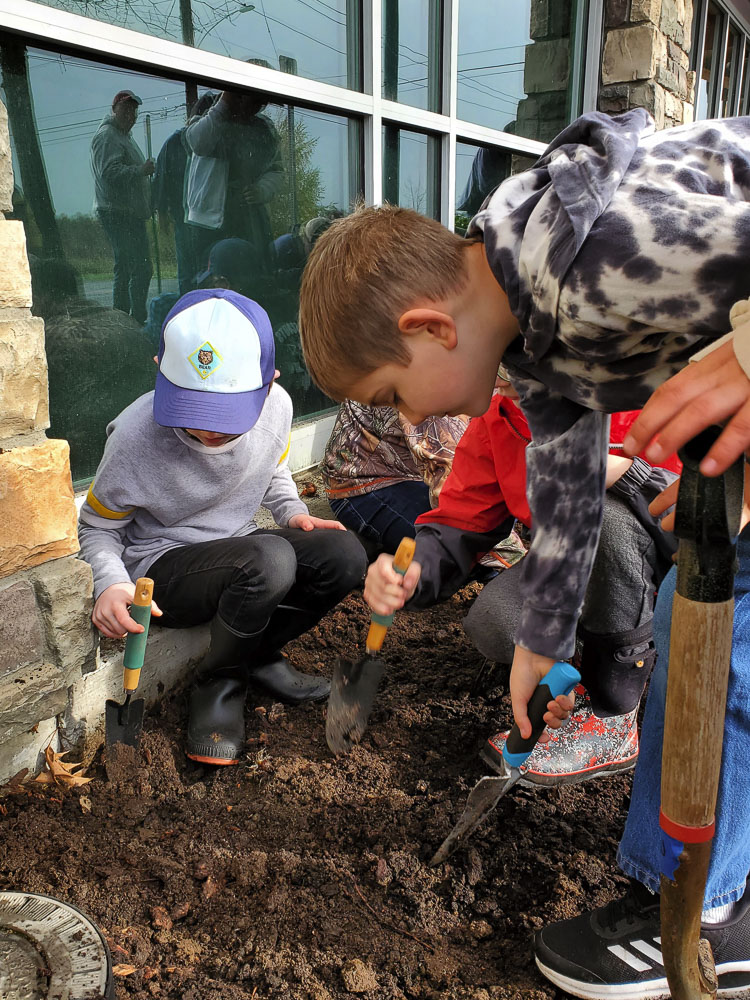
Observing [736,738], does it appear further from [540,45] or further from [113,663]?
[540,45]

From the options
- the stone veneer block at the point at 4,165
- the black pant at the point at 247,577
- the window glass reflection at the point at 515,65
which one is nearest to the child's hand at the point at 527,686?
the black pant at the point at 247,577

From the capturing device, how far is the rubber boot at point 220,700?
196cm

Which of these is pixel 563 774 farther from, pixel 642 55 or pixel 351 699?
pixel 642 55

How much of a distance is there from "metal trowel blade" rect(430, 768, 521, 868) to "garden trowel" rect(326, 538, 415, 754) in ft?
1.08

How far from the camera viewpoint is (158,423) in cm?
196

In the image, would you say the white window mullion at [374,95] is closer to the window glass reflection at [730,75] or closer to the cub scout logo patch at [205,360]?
the cub scout logo patch at [205,360]

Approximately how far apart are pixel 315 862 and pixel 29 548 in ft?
2.94

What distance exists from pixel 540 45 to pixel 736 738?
4540 mm

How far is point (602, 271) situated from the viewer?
3.52 ft

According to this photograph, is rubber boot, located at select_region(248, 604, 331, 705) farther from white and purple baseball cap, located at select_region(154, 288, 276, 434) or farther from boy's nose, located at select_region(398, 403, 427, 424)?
boy's nose, located at select_region(398, 403, 427, 424)

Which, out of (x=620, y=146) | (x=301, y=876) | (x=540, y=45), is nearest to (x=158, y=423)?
(x=301, y=876)

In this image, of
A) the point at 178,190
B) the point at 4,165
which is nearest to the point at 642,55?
the point at 178,190

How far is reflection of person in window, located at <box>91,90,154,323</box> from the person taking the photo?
2367 millimetres

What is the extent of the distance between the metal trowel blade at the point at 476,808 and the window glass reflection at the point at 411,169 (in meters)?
2.53
